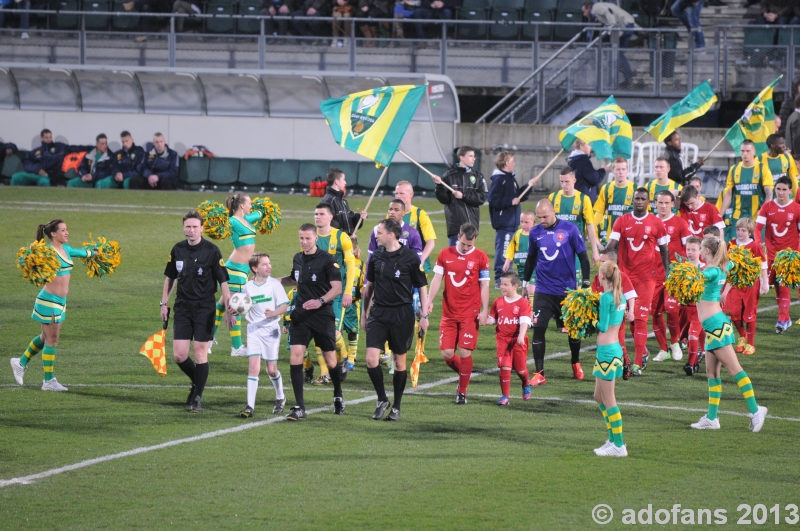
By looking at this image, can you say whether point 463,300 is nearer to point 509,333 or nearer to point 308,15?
point 509,333

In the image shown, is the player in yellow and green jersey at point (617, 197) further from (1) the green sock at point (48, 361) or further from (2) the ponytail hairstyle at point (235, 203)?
(1) the green sock at point (48, 361)

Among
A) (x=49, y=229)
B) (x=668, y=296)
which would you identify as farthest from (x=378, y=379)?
(x=668, y=296)

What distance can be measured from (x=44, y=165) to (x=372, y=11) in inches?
444

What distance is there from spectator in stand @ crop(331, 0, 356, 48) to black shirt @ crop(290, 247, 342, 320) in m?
23.5

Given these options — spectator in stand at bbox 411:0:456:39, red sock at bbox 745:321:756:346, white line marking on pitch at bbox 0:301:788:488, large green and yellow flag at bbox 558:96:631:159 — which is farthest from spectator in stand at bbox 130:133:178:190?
red sock at bbox 745:321:756:346

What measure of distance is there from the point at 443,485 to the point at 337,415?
2.70 meters

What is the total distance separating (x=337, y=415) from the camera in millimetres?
11539

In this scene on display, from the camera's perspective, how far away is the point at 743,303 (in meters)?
14.9

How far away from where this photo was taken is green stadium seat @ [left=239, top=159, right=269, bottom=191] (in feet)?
111

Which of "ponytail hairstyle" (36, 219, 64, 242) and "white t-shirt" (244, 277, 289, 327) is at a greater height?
"ponytail hairstyle" (36, 219, 64, 242)

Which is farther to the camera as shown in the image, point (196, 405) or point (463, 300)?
point (463, 300)

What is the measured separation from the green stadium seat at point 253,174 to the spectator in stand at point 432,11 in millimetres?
6329

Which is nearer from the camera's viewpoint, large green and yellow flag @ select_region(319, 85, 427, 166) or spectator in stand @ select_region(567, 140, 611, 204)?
large green and yellow flag @ select_region(319, 85, 427, 166)

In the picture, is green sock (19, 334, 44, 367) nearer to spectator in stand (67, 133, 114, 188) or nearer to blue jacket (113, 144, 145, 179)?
blue jacket (113, 144, 145, 179)
